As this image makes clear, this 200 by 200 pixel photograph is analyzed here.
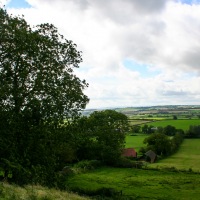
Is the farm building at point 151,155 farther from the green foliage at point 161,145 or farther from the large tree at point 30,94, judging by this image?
the large tree at point 30,94

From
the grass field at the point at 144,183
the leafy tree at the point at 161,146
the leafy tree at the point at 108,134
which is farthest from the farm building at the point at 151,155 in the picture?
the grass field at the point at 144,183

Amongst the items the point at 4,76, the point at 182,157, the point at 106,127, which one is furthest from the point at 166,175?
the point at 4,76

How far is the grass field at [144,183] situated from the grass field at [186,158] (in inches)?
434

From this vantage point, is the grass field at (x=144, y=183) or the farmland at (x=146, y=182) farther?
the farmland at (x=146, y=182)

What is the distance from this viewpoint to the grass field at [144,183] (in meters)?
38.7

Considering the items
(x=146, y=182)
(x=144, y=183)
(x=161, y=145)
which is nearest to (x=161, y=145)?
(x=161, y=145)

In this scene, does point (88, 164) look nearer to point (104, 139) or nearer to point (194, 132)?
point (104, 139)

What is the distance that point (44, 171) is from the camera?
23078 mm

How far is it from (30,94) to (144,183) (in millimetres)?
30916

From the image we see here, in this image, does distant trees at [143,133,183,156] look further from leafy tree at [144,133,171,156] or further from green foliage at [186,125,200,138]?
green foliage at [186,125,200,138]

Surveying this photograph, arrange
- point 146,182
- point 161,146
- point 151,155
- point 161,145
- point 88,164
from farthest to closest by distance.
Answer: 1. point 161,145
2. point 161,146
3. point 151,155
4. point 88,164
5. point 146,182

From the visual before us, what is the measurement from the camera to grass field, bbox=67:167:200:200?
38650 mm

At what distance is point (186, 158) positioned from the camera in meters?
82.8

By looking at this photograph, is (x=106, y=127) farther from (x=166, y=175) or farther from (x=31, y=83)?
Answer: (x=31, y=83)
